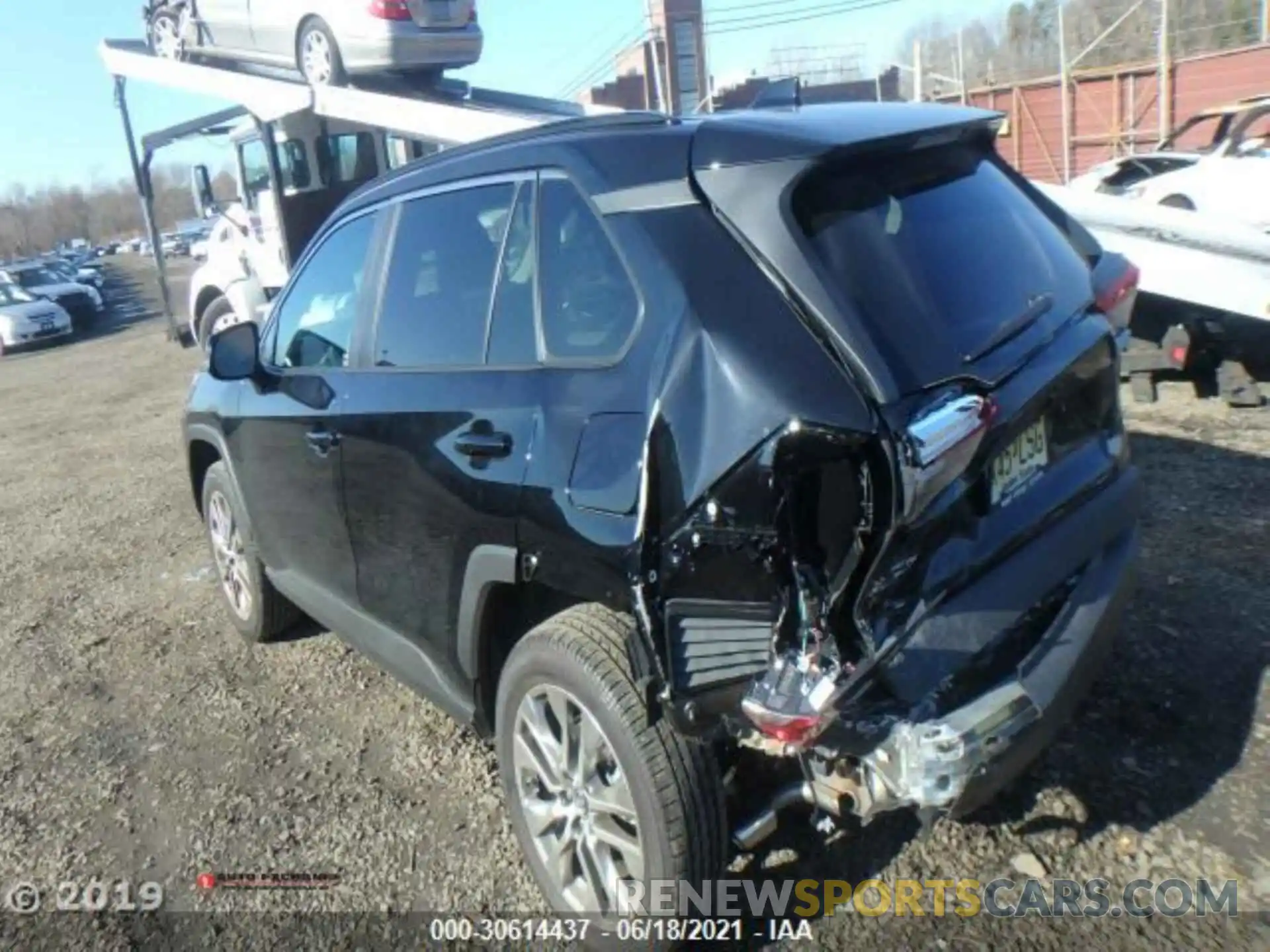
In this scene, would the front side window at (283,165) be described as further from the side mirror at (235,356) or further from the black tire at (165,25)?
the side mirror at (235,356)

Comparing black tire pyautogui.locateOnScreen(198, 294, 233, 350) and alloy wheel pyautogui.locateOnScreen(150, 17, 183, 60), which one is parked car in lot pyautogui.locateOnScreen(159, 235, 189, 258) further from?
black tire pyautogui.locateOnScreen(198, 294, 233, 350)

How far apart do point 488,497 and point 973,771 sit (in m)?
1.33

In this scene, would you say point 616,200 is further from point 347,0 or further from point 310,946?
point 347,0

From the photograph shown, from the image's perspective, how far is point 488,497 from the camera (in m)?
2.67

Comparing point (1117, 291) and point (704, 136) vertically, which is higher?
point (704, 136)

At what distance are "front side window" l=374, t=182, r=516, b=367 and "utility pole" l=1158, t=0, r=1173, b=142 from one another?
722 inches

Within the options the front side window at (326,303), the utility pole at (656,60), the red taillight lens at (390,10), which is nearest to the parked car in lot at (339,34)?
the red taillight lens at (390,10)

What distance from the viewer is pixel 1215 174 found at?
9383mm

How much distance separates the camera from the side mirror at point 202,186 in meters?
11.5

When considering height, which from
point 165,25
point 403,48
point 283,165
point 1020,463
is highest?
point 165,25

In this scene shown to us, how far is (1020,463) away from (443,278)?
68.3 inches

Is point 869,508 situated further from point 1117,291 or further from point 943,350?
point 1117,291

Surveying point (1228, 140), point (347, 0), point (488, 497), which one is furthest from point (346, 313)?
point (1228, 140)

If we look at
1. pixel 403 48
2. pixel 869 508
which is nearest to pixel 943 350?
pixel 869 508
